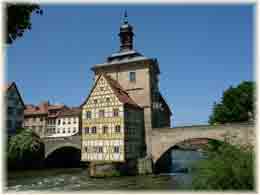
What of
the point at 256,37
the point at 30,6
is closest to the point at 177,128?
the point at 30,6

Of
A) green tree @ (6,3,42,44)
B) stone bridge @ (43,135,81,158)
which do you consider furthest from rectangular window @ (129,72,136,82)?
green tree @ (6,3,42,44)

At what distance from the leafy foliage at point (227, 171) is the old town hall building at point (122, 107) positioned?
18.5 metres

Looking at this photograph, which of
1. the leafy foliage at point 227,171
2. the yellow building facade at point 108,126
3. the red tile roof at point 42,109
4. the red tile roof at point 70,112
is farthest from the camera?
the red tile roof at point 42,109

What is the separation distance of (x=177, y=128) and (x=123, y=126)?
5003 mm

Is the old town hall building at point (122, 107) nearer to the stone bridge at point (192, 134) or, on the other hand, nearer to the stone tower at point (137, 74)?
the stone tower at point (137, 74)

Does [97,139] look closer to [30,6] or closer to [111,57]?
[111,57]

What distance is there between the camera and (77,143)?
1328 inches

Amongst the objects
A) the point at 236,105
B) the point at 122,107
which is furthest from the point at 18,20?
the point at 236,105

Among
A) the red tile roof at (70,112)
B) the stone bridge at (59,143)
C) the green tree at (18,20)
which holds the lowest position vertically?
the stone bridge at (59,143)

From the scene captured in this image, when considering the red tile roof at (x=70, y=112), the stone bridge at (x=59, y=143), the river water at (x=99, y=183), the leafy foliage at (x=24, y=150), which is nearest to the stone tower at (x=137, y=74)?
the river water at (x=99, y=183)

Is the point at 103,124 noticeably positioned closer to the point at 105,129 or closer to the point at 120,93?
the point at 105,129

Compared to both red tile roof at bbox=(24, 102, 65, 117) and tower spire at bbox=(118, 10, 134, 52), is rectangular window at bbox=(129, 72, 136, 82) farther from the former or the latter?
red tile roof at bbox=(24, 102, 65, 117)

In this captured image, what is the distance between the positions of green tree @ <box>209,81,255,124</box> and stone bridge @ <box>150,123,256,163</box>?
7284 millimetres

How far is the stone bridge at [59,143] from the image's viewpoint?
33.8 metres
